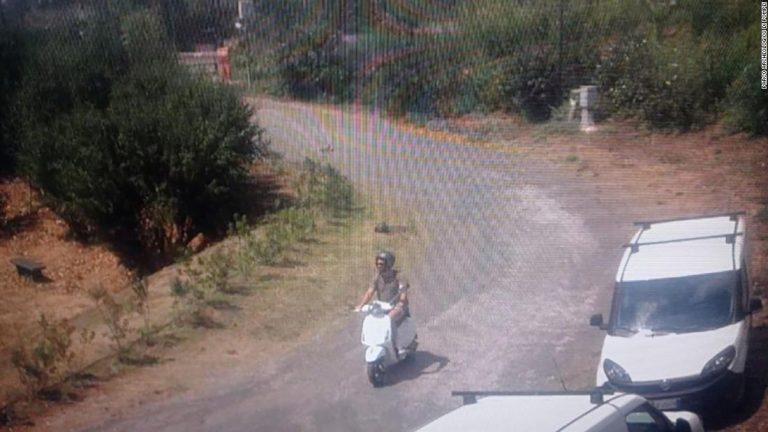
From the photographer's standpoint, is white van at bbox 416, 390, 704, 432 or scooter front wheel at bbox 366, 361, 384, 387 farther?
scooter front wheel at bbox 366, 361, 384, 387

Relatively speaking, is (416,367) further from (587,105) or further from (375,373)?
(587,105)

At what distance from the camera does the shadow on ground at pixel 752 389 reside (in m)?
7.01

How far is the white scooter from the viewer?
8250mm

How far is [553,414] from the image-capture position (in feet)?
15.6

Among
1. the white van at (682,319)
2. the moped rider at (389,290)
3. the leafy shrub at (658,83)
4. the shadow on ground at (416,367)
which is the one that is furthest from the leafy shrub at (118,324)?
the leafy shrub at (658,83)

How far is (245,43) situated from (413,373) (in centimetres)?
907

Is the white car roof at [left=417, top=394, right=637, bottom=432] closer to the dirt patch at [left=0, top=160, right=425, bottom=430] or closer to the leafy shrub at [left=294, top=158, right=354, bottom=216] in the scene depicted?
the dirt patch at [left=0, top=160, right=425, bottom=430]

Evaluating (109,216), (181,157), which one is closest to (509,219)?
(181,157)

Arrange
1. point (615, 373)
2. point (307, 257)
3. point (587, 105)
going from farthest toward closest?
point (587, 105), point (307, 257), point (615, 373)

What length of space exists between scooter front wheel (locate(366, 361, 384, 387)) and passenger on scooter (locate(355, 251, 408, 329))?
40cm

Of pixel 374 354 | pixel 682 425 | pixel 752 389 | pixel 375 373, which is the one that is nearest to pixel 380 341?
pixel 374 354

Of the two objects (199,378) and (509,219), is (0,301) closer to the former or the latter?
(199,378)

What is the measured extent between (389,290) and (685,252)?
250 cm

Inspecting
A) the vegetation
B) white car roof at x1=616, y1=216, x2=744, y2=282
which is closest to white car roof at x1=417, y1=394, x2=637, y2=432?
white car roof at x1=616, y1=216, x2=744, y2=282
